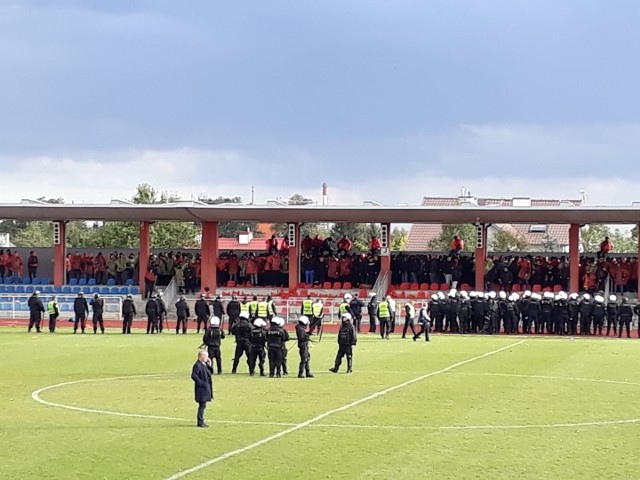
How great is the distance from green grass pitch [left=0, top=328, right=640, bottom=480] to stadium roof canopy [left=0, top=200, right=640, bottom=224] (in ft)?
69.5

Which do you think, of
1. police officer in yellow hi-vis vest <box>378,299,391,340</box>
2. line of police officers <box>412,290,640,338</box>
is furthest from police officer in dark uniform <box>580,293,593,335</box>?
police officer in yellow hi-vis vest <box>378,299,391,340</box>

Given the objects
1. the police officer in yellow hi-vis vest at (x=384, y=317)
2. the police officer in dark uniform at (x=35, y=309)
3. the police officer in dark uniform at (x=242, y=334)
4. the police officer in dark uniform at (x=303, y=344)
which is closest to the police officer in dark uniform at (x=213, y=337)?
the police officer in dark uniform at (x=242, y=334)

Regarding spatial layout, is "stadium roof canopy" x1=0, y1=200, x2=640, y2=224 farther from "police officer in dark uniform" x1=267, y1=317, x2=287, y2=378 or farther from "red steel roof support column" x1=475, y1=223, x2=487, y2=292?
"police officer in dark uniform" x1=267, y1=317, x2=287, y2=378

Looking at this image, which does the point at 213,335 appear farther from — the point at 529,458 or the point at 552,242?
the point at 552,242

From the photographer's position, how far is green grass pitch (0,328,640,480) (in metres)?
17.2

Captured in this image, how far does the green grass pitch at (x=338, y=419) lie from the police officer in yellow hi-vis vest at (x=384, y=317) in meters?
8.18

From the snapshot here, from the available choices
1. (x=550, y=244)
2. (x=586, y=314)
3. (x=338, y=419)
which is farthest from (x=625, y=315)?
(x=550, y=244)

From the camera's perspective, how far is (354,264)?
62156mm

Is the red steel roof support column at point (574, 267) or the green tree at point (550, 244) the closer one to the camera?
the red steel roof support column at point (574, 267)

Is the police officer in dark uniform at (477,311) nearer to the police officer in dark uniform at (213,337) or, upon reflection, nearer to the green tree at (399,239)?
the police officer in dark uniform at (213,337)

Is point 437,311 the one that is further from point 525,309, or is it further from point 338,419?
point 338,419

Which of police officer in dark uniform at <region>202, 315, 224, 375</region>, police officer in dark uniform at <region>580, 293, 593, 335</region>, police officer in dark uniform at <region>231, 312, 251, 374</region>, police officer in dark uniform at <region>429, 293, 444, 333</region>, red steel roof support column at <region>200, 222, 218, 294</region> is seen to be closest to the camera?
police officer in dark uniform at <region>202, 315, 224, 375</region>

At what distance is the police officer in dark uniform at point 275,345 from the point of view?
2983 cm

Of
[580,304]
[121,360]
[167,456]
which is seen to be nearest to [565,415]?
[167,456]
